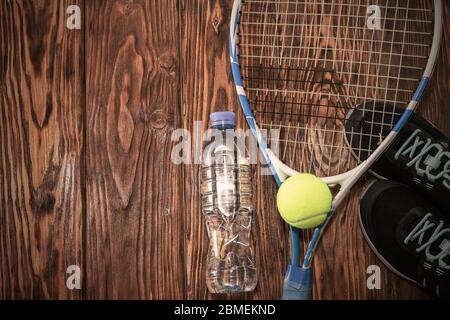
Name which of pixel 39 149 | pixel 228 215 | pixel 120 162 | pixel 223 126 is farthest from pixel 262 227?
pixel 39 149

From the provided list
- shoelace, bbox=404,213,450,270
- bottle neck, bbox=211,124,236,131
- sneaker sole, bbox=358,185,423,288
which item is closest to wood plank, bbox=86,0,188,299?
bottle neck, bbox=211,124,236,131

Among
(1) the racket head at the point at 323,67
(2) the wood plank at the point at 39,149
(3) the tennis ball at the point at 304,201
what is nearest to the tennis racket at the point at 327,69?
(1) the racket head at the point at 323,67

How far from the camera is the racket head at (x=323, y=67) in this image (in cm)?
104

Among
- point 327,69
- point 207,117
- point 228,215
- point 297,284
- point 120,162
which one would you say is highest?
point 327,69

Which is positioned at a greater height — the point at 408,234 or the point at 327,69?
the point at 327,69

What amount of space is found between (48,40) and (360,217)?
804 mm

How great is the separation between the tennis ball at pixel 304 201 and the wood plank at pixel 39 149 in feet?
1.50

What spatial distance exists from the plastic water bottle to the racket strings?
4.2 inches

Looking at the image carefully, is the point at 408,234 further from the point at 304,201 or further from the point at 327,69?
the point at 327,69

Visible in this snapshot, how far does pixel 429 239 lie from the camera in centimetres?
98

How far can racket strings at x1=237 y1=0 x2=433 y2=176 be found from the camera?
104 centimetres

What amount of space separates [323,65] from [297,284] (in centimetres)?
49

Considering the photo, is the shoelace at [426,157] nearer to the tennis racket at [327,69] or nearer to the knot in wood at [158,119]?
the tennis racket at [327,69]

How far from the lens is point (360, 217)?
3.35ft
